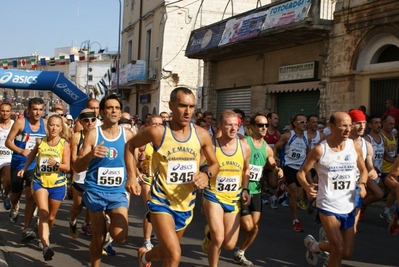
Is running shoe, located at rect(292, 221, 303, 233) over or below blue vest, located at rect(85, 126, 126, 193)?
below

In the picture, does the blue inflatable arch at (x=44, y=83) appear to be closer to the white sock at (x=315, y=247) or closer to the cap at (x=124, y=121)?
the cap at (x=124, y=121)

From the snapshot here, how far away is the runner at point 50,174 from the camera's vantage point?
281 inches

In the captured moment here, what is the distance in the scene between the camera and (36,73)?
21.8 metres

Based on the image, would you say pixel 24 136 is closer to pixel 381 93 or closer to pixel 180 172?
pixel 180 172

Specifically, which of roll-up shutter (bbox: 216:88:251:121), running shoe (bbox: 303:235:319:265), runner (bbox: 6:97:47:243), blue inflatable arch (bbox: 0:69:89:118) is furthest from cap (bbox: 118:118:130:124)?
roll-up shutter (bbox: 216:88:251:121)

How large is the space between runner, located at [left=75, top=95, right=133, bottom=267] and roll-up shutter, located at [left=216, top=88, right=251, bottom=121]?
17335 millimetres

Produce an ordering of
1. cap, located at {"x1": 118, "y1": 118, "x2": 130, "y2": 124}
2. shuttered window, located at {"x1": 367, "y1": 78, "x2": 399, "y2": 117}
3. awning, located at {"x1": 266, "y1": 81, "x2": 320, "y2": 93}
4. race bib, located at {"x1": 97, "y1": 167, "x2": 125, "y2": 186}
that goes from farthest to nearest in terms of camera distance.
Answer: awning, located at {"x1": 266, "y1": 81, "x2": 320, "y2": 93}
shuttered window, located at {"x1": 367, "y1": 78, "x2": 399, "y2": 117}
cap, located at {"x1": 118, "y1": 118, "x2": 130, "y2": 124}
race bib, located at {"x1": 97, "y1": 167, "x2": 125, "y2": 186}

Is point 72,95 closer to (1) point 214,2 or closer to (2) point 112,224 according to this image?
(1) point 214,2

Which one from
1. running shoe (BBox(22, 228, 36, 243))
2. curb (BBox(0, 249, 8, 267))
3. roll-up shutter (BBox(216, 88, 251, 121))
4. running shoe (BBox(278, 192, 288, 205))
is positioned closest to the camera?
curb (BBox(0, 249, 8, 267))

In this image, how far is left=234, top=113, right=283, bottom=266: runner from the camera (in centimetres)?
696

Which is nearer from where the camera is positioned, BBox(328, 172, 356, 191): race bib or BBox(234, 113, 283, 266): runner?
BBox(328, 172, 356, 191): race bib

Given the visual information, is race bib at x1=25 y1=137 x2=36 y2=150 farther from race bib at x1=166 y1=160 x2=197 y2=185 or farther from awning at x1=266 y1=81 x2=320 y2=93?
awning at x1=266 y1=81 x2=320 y2=93

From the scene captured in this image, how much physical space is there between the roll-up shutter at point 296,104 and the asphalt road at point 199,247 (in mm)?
8845

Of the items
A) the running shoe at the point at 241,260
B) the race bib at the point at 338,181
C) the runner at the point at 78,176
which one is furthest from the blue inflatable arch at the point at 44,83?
the race bib at the point at 338,181
